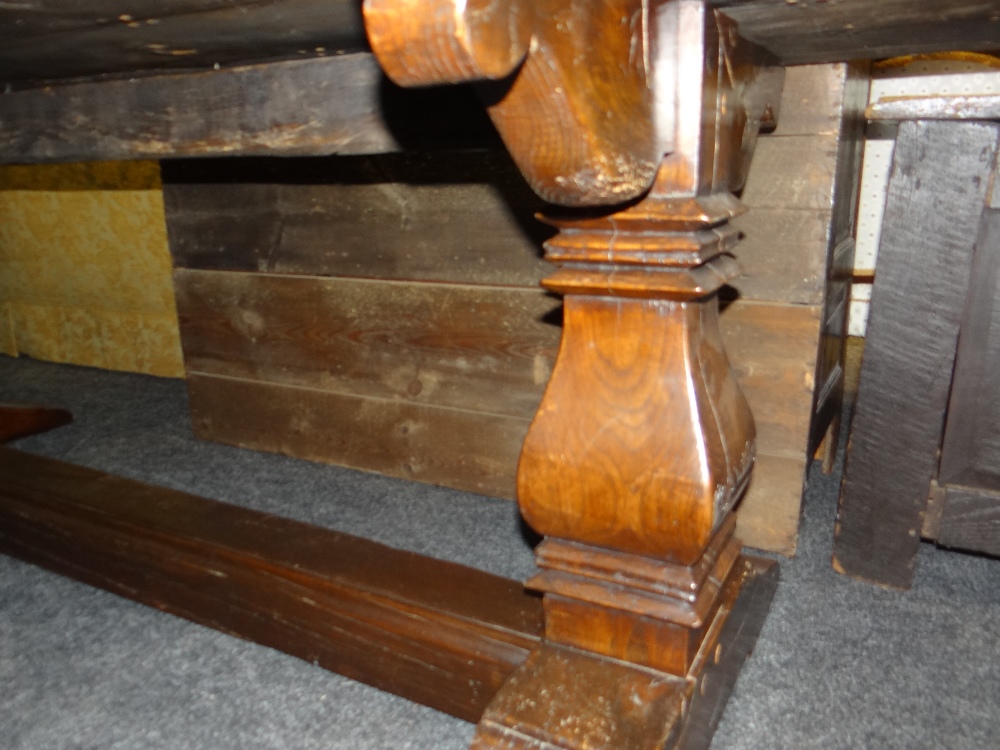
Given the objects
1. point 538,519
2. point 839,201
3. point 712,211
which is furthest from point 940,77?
point 538,519

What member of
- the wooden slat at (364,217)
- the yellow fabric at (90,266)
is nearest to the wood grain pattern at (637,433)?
the wooden slat at (364,217)

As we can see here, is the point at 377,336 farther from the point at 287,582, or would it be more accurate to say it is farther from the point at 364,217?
the point at 287,582

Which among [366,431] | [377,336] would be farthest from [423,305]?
[366,431]

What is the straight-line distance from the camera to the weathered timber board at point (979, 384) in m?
0.91

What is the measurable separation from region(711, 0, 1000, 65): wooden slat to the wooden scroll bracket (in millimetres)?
25

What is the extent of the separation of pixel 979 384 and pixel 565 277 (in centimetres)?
64

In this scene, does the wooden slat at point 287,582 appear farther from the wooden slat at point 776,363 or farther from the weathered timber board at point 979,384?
the weathered timber board at point 979,384

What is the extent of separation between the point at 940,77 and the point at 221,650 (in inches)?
65.4

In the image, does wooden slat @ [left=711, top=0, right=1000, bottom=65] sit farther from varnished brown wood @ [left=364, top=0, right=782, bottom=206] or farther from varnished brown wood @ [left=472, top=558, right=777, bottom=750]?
varnished brown wood @ [left=472, top=558, right=777, bottom=750]

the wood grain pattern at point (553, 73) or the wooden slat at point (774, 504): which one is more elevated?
the wood grain pattern at point (553, 73)

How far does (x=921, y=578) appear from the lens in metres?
1.08

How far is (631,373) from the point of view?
62 centimetres

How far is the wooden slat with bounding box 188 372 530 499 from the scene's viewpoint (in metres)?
1.33

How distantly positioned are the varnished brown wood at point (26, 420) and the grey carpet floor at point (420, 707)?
641 millimetres
